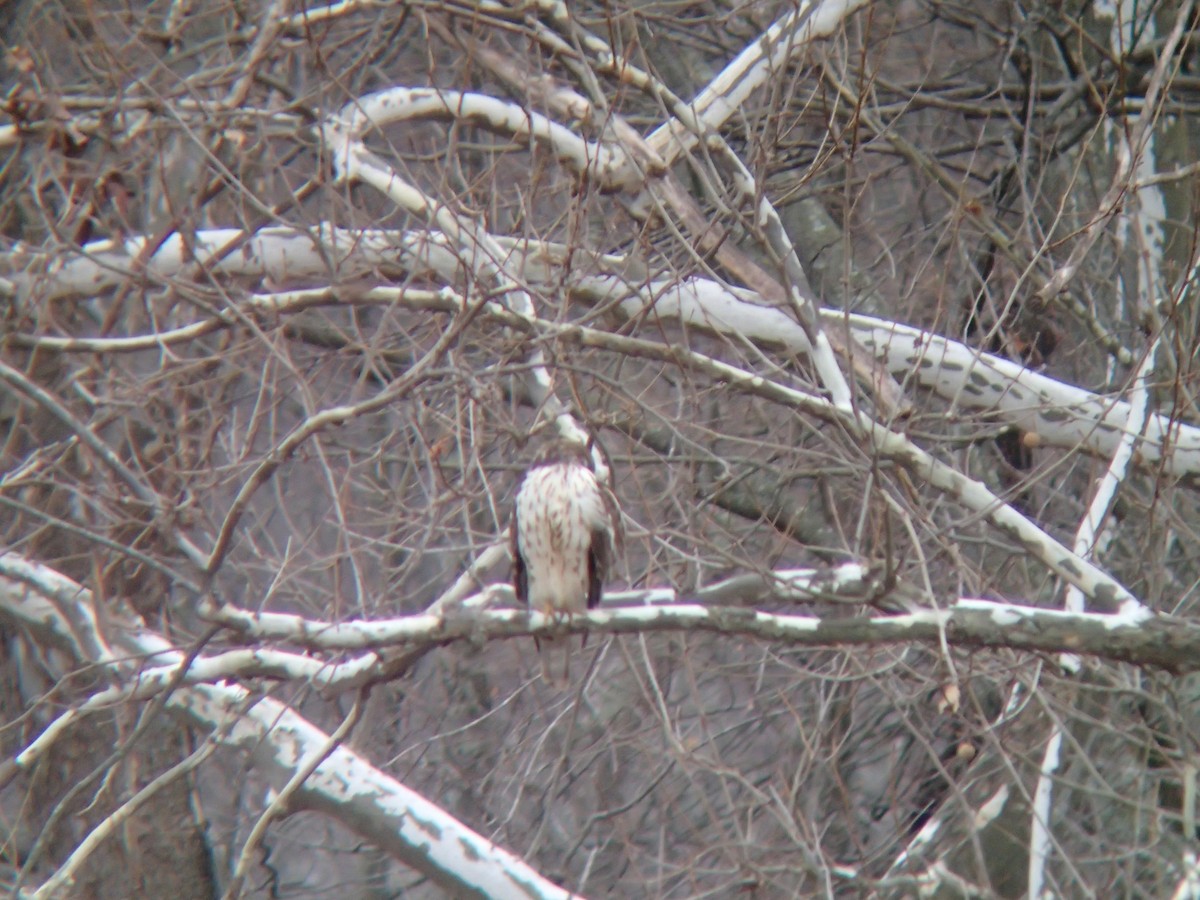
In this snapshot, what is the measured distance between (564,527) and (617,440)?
335cm

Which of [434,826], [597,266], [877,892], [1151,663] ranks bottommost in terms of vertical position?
[877,892]

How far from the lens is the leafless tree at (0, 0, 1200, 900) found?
4.71 m

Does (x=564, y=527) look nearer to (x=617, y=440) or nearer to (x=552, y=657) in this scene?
(x=552, y=657)

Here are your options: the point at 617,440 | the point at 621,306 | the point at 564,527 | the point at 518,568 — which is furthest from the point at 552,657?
the point at 617,440

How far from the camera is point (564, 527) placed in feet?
17.4

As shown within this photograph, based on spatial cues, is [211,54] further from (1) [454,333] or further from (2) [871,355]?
(1) [454,333]

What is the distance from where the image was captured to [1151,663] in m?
4.23

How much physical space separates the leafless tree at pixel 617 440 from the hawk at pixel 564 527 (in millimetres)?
135

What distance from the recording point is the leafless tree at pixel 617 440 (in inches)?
186

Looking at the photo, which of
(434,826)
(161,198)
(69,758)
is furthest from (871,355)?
→ (69,758)

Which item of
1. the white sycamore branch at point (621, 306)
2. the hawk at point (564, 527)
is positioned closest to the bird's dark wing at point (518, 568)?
the hawk at point (564, 527)

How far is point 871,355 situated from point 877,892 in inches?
76.1

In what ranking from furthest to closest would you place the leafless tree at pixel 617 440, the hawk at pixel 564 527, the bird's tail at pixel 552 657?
1. the bird's tail at pixel 552 657
2. the hawk at pixel 564 527
3. the leafless tree at pixel 617 440

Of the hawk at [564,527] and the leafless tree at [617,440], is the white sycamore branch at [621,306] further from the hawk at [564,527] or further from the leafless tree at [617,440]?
the hawk at [564,527]
